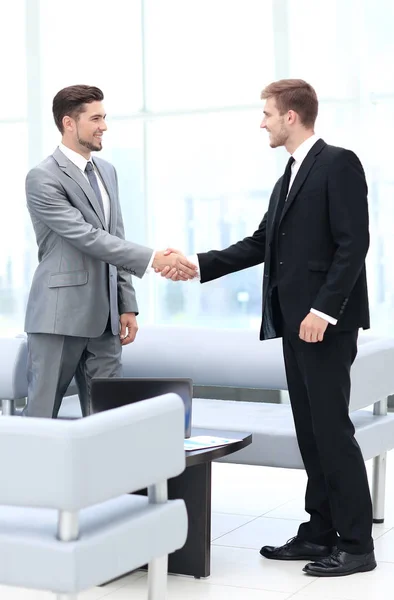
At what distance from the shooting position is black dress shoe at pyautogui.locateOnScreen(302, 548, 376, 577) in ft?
12.1

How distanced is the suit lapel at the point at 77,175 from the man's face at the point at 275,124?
79cm

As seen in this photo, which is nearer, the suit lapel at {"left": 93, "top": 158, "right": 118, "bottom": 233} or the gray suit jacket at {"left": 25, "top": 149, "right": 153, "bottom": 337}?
the gray suit jacket at {"left": 25, "top": 149, "right": 153, "bottom": 337}

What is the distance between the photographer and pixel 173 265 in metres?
4.36

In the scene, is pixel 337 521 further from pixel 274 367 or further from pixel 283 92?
pixel 283 92

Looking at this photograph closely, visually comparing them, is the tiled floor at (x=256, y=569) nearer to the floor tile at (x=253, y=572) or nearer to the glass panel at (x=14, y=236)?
the floor tile at (x=253, y=572)

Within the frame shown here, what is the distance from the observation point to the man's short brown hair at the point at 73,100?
4.16m

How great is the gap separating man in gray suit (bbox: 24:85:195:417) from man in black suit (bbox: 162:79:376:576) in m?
0.69

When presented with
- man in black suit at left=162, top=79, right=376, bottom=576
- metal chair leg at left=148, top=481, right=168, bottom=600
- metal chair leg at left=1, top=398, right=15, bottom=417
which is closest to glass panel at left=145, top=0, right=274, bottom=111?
metal chair leg at left=1, top=398, right=15, bottom=417

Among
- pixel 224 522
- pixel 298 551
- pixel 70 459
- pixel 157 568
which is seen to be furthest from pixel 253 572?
pixel 70 459

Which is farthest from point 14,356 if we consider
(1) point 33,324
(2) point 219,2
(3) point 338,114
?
(2) point 219,2

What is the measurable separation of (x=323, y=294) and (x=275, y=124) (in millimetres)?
658

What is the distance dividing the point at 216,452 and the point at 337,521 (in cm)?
51

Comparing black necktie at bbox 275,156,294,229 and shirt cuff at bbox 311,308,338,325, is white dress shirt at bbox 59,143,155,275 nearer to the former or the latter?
black necktie at bbox 275,156,294,229

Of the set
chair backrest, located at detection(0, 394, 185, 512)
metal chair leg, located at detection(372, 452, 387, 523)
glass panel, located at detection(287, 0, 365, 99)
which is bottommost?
metal chair leg, located at detection(372, 452, 387, 523)
